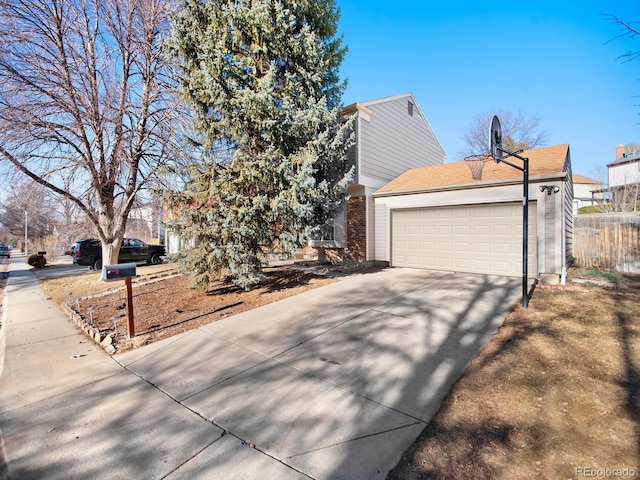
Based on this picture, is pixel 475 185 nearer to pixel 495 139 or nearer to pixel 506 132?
pixel 495 139

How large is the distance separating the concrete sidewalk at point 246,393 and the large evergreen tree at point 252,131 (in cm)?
222

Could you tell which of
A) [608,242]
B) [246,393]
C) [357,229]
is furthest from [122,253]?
[608,242]

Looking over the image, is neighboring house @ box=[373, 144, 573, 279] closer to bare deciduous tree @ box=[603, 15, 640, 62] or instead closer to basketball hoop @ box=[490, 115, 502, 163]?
basketball hoop @ box=[490, 115, 502, 163]

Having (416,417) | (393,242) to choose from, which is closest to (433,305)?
(416,417)

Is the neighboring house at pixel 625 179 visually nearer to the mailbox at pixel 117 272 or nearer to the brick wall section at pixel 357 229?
the brick wall section at pixel 357 229

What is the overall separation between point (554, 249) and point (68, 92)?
1339cm

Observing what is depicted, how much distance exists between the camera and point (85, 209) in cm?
998

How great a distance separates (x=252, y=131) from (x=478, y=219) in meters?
6.61

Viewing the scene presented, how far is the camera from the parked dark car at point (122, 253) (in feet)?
48.6

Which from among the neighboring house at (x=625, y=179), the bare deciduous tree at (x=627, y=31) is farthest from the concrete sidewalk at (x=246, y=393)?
the neighboring house at (x=625, y=179)

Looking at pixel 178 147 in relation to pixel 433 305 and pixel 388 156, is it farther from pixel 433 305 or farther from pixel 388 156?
pixel 433 305

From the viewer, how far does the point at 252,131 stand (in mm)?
7727

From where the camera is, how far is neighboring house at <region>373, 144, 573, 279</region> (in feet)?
25.3

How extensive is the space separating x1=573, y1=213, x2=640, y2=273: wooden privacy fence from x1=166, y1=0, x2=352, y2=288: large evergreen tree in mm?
8422
